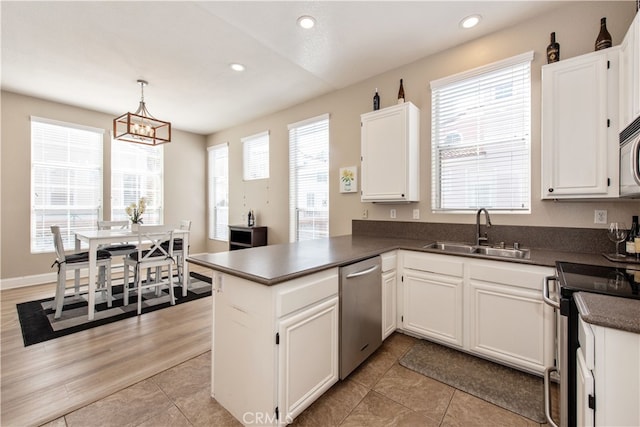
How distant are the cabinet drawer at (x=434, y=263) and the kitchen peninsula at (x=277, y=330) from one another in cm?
32

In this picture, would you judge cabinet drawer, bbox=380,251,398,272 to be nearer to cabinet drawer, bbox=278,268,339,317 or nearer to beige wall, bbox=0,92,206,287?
cabinet drawer, bbox=278,268,339,317

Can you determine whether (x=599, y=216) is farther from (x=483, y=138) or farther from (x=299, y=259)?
(x=299, y=259)

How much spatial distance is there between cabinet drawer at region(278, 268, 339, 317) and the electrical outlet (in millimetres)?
2102

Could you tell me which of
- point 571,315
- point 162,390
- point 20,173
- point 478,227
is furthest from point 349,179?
point 20,173

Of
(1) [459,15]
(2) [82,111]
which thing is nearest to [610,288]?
(1) [459,15]

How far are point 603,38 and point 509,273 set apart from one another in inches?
72.7

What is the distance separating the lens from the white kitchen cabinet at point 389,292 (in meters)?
2.35

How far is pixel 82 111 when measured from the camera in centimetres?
464

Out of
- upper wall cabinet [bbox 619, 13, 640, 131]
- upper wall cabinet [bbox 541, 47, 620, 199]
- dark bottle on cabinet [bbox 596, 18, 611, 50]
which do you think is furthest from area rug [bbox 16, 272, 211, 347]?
dark bottle on cabinet [bbox 596, 18, 611, 50]

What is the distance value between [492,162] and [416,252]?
117 cm

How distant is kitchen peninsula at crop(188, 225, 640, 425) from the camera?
1416 millimetres

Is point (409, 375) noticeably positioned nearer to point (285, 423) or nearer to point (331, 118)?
point (285, 423)

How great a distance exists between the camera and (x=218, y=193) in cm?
615

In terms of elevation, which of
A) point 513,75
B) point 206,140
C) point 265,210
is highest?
point 206,140
